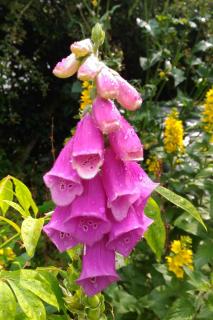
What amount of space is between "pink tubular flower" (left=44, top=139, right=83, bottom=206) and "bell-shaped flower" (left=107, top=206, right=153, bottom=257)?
0.33 feet

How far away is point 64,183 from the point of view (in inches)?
43.3

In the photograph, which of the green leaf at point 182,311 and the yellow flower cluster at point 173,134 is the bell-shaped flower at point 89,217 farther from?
the yellow flower cluster at point 173,134

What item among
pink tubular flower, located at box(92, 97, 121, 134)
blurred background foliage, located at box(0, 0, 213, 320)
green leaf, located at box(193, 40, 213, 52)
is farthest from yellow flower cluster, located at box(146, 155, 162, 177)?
pink tubular flower, located at box(92, 97, 121, 134)

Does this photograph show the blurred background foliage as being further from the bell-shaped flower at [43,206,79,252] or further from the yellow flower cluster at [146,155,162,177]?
the bell-shaped flower at [43,206,79,252]

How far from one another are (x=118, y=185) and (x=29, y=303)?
Result: 0.32 metres

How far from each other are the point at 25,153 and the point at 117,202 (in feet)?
15.9

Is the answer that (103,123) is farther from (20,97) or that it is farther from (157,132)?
(20,97)

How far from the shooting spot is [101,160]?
3.55 ft

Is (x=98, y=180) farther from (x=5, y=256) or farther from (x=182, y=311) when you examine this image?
(x=182, y=311)

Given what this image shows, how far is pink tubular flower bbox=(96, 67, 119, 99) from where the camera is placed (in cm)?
104

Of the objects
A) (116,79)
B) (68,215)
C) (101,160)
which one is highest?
(116,79)

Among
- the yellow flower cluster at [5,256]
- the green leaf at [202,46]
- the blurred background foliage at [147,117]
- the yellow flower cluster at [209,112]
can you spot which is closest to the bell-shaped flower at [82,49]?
the blurred background foliage at [147,117]

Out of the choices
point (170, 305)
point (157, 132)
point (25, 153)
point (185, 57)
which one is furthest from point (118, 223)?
point (25, 153)

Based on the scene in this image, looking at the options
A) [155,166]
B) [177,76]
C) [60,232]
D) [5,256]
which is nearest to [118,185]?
[60,232]
